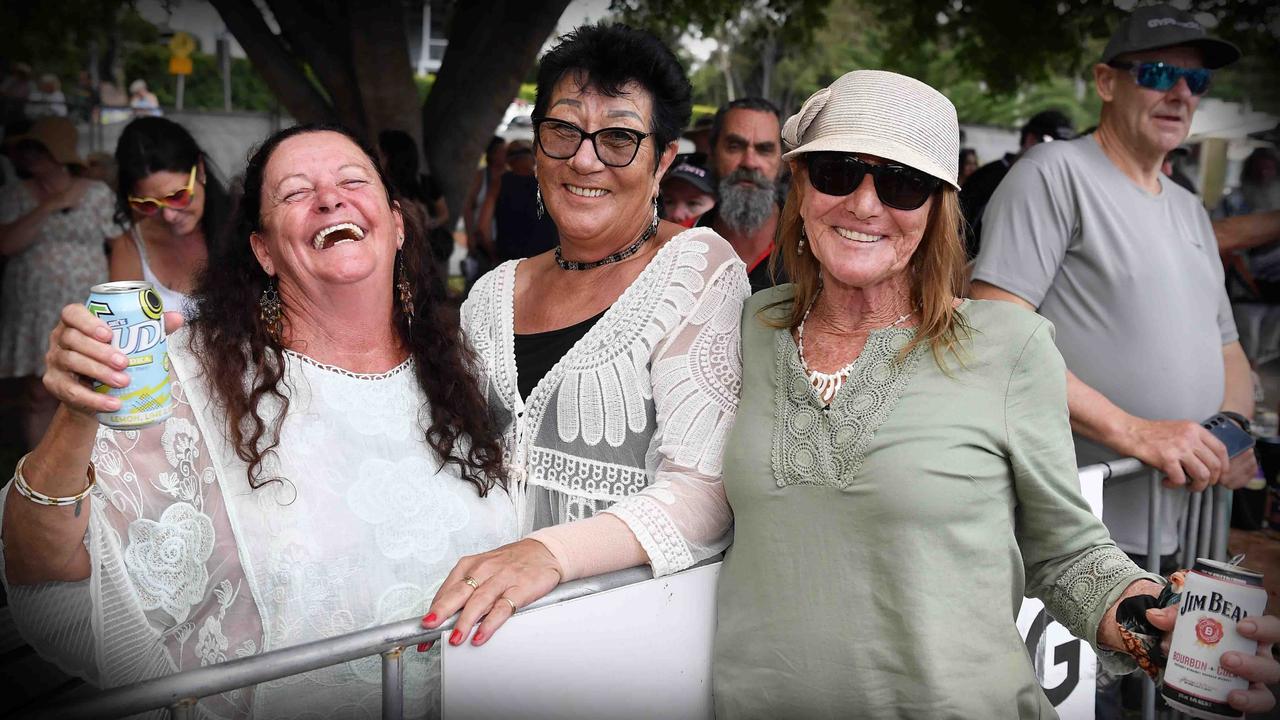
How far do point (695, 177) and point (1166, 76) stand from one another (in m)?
2.62

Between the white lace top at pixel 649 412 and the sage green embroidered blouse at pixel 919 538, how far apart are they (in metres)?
0.22

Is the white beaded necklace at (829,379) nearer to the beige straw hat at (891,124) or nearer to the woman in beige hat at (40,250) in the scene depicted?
the beige straw hat at (891,124)

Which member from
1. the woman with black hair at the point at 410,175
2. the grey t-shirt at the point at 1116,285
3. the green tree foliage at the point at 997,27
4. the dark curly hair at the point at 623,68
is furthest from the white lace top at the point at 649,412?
the green tree foliage at the point at 997,27

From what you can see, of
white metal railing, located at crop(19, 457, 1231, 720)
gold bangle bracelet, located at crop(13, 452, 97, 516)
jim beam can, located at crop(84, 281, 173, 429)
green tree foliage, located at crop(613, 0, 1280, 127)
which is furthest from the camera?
green tree foliage, located at crop(613, 0, 1280, 127)

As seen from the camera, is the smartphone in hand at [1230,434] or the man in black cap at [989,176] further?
the man in black cap at [989,176]

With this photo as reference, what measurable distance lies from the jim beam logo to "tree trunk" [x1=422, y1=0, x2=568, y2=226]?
256 inches

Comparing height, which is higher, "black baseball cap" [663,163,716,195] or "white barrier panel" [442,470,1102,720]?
"black baseball cap" [663,163,716,195]

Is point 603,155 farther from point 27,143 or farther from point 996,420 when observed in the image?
point 27,143

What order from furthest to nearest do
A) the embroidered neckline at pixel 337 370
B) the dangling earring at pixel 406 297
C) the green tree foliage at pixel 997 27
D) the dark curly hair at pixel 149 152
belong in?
the green tree foliage at pixel 997 27
the dark curly hair at pixel 149 152
the dangling earring at pixel 406 297
the embroidered neckline at pixel 337 370

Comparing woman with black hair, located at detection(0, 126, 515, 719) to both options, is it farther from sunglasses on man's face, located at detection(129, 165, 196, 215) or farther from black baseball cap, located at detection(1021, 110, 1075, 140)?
black baseball cap, located at detection(1021, 110, 1075, 140)

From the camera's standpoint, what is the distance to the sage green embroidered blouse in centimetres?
202

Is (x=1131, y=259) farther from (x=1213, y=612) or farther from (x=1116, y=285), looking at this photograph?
(x=1213, y=612)

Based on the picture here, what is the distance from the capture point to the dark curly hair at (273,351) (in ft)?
7.76

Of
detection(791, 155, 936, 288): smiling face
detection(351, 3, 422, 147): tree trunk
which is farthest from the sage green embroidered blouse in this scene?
detection(351, 3, 422, 147): tree trunk
